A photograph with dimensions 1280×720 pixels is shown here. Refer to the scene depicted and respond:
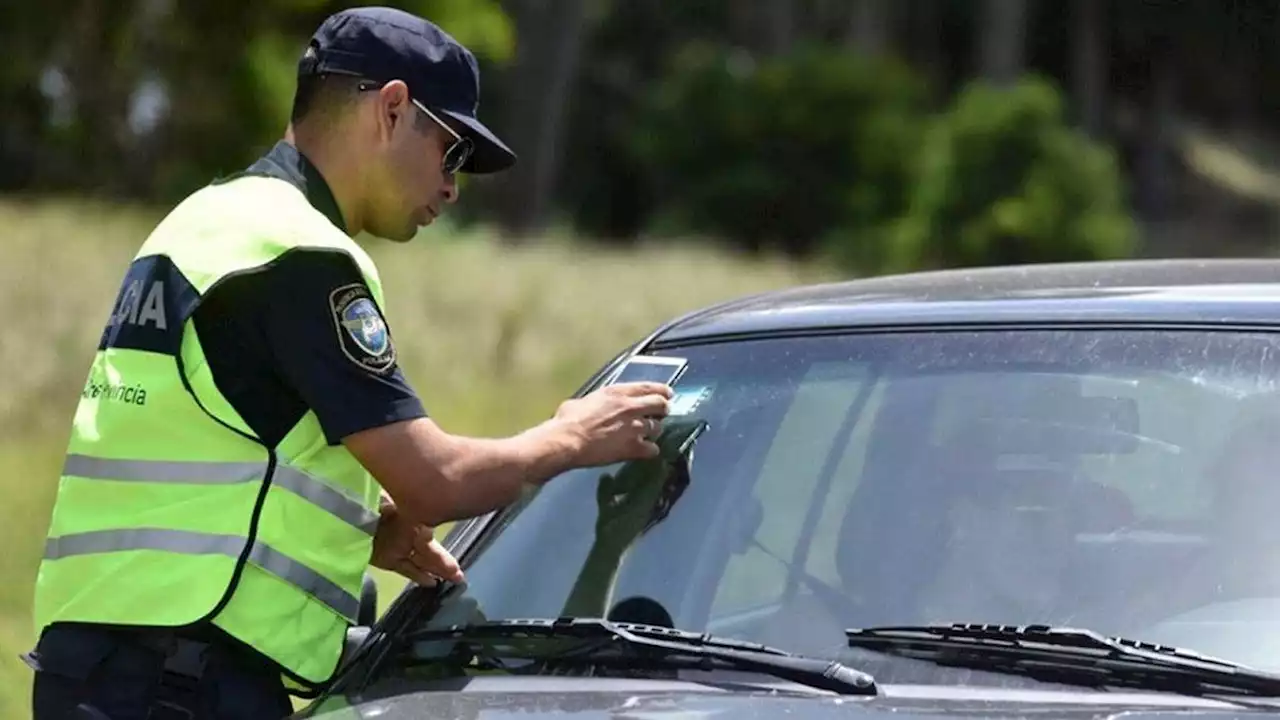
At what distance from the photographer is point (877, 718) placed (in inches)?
95.7

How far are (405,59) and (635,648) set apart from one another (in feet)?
3.10

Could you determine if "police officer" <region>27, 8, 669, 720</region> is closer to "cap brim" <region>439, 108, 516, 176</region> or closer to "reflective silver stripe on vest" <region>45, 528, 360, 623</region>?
"reflective silver stripe on vest" <region>45, 528, 360, 623</region>

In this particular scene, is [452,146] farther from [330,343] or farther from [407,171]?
[330,343]

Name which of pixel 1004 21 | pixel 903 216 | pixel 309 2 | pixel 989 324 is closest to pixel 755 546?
pixel 989 324

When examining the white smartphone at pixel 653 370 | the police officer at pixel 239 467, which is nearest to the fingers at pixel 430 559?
the police officer at pixel 239 467

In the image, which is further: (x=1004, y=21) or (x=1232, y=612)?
(x=1004, y=21)

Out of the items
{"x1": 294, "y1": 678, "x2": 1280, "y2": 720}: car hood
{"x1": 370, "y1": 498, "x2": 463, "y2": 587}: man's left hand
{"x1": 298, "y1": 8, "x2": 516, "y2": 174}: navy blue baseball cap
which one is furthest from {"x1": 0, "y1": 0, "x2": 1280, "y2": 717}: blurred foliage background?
{"x1": 294, "y1": 678, "x2": 1280, "y2": 720}: car hood

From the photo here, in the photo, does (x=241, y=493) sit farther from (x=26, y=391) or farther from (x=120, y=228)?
(x=120, y=228)

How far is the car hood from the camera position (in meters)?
2.43

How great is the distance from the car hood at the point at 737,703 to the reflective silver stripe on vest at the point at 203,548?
0.23 meters

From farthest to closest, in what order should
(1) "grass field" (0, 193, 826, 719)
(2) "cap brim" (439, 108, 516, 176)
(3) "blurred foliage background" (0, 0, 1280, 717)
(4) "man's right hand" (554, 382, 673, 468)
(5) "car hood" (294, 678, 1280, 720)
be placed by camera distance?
(3) "blurred foliage background" (0, 0, 1280, 717) → (1) "grass field" (0, 193, 826, 719) → (2) "cap brim" (439, 108, 516, 176) → (4) "man's right hand" (554, 382, 673, 468) → (5) "car hood" (294, 678, 1280, 720)

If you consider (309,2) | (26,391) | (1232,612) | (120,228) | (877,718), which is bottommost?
(877,718)

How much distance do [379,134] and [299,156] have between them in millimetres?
136

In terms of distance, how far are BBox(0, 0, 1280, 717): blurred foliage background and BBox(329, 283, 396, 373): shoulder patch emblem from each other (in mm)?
3294
